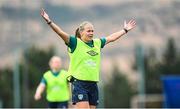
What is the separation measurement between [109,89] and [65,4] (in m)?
3.95

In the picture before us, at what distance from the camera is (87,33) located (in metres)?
10.3

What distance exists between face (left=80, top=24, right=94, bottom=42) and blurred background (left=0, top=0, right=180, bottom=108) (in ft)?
49.7

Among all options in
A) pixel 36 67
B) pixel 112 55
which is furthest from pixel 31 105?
pixel 112 55

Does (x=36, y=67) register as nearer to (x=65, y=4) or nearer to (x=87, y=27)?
(x=65, y=4)

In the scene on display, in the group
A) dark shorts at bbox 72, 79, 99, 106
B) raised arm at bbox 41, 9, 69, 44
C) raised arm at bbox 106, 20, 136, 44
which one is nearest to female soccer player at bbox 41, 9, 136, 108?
dark shorts at bbox 72, 79, 99, 106

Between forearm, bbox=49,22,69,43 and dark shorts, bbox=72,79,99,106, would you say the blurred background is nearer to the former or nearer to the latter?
dark shorts, bbox=72,79,99,106

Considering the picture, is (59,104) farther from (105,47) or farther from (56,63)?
(105,47)

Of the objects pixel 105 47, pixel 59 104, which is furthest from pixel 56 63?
pixel 105 47

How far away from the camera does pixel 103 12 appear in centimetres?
2741

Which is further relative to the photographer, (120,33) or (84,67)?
(120,33)

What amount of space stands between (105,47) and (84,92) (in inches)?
626

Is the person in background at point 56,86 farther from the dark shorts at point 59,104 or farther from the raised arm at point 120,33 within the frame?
the raised arm at point 120,33

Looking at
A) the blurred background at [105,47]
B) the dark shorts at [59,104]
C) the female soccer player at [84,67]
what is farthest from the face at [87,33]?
the blurred background at [105,47]

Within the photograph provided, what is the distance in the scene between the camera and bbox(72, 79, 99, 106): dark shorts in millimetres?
10281
